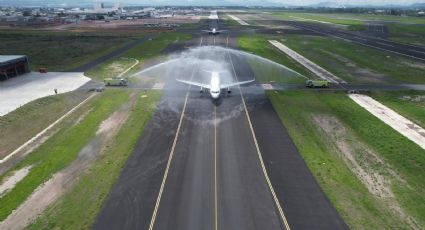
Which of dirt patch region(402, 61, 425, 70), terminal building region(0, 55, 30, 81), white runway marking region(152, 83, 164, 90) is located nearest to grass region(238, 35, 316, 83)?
white runway marking region(152, 83, 164, 90)

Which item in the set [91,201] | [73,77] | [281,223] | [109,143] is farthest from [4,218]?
[73,77]

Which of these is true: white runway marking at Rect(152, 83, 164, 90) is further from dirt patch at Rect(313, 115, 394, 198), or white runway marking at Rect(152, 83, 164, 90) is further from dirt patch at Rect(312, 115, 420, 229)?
dirt patch at Rect(312, 115, 420, 229)

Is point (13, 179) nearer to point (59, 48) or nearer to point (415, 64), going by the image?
point (59, 48)

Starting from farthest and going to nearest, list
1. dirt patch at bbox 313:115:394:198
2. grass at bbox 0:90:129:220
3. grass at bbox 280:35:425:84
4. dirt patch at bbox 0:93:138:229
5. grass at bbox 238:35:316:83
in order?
grass at bbox 280:35:425:84 < grass at bbox 238:35:316:83 < dirt patch at bbox 313:115:394:198 < grass at bbox 0:90:129:220 < dirt patch at bbox 0:93:138:229

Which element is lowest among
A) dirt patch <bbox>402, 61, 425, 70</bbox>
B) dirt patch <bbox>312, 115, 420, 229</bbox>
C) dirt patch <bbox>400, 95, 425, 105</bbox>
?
dirt patch <bbox>312, 115, 420, 229</bbox>

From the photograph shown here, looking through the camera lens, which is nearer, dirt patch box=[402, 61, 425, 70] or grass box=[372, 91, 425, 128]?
grass box=[372, 91, 425, 128]

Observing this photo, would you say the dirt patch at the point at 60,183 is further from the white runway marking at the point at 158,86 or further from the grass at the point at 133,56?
the grass at the point at 133,56

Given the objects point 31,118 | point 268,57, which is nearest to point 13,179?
point 31,118
